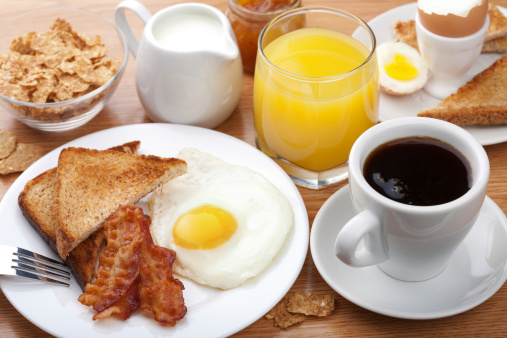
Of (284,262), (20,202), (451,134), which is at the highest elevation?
(451,134)

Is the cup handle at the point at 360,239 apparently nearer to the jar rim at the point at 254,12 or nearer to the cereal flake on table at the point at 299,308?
the cereal flake on table at the point at 299,308

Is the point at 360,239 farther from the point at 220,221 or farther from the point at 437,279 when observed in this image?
the point at 220,221

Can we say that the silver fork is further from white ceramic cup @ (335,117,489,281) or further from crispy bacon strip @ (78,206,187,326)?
white ceramic cup @ (335,117,489,281)

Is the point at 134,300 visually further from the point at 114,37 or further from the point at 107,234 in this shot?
the point at 114,37

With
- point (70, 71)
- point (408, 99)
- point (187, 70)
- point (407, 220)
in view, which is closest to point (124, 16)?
point (70, 71)

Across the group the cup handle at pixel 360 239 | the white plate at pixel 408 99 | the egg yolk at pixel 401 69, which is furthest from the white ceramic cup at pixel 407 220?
the egg yolk at pixel 401 69

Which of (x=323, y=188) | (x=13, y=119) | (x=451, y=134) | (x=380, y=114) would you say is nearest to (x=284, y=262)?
(x=323, y=188)
